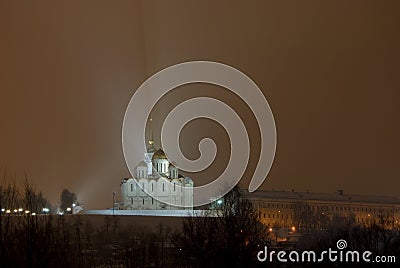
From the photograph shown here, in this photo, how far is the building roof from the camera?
252 ft

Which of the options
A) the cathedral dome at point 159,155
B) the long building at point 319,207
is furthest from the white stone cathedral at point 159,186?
the long building at point 319,207

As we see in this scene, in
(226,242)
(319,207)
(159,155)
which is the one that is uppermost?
(159,155)

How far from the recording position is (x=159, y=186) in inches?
2447

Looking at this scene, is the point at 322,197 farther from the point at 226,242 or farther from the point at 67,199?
the point at 226,242

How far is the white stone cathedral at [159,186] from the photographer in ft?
204

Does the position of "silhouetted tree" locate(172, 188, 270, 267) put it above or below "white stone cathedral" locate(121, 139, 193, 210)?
below

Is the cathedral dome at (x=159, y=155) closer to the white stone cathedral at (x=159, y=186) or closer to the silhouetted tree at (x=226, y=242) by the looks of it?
the white stone cathedral at (x=159, y=186)

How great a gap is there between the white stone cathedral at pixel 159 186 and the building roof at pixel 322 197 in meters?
11.9

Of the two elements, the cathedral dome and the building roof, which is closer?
the cathedral dome

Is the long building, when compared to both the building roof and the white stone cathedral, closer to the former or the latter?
the building roof

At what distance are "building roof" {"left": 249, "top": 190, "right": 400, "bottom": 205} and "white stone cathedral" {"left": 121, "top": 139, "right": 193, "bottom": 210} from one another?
11.9 meters

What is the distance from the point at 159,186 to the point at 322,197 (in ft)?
78.4

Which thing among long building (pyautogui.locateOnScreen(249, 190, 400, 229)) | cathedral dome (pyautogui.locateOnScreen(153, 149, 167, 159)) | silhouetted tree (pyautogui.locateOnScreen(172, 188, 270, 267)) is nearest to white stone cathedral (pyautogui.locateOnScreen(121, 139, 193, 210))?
cathedral dome (pyautogui.locateOnScreen(153, 149, 167, 159))

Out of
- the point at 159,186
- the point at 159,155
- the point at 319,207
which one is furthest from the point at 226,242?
the point at 319,207
